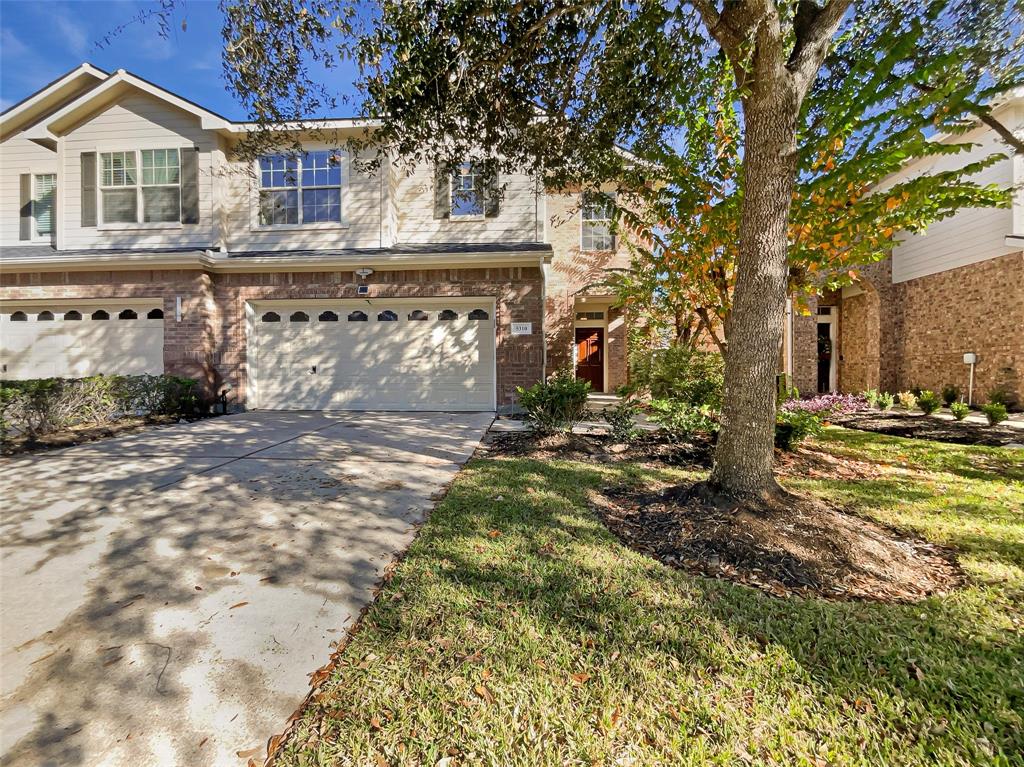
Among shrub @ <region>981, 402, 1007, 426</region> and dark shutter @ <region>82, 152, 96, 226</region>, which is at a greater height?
dark shutter @ <region>82, 152, 96, 226</region>

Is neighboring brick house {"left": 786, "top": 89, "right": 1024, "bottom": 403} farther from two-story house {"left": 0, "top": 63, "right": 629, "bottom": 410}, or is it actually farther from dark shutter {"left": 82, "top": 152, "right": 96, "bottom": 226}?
dark shutter {"left": 82, "top": 152, "right": 96, "bottom": 226}

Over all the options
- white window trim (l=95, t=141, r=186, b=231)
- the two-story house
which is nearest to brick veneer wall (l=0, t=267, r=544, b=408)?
the two-story house

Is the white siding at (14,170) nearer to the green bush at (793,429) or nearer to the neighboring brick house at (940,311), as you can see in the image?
the green bush at (793,429)

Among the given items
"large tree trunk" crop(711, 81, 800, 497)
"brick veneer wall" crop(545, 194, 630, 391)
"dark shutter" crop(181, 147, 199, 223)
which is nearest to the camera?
"large tree trunk" crop(711, 81, 800, 497)

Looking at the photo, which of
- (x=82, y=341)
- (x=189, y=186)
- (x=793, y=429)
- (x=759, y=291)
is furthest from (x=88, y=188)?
(x=793, y=429)

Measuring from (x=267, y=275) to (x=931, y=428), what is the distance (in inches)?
536

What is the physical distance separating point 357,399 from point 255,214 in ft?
15.8

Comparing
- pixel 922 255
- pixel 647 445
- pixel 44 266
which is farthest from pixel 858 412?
pixel 44 266

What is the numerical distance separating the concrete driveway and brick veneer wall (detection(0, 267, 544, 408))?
433cm

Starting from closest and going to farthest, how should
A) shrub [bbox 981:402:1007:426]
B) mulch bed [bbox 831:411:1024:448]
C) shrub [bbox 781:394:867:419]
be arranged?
mulch bed [bbox 831:411:1024:448], shrub [bbox 981:402:1007:426], shrub [bbox 781:394:867:419]

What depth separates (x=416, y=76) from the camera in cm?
378

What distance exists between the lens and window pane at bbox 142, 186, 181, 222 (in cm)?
967

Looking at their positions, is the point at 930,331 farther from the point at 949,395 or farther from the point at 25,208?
the point at 25,208

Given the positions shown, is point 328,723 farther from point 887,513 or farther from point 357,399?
point 357,399
